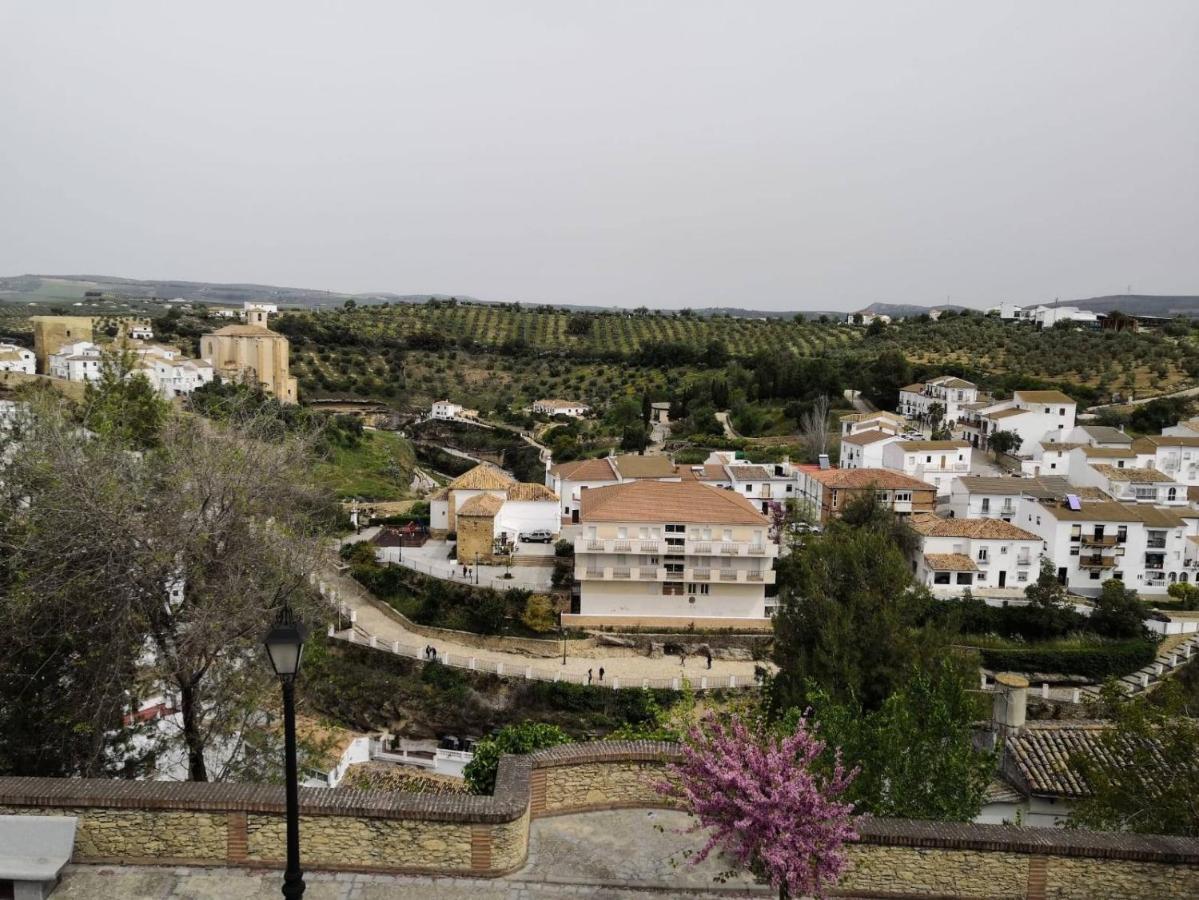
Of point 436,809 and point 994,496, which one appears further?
point 994,496

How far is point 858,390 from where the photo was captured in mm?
62469

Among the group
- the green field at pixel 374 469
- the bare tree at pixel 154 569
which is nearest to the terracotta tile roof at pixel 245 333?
the green field at pixel 374 469

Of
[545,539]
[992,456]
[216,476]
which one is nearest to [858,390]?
[992,456]

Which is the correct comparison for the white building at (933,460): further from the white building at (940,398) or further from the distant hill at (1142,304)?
the distant hill at (1142,304)

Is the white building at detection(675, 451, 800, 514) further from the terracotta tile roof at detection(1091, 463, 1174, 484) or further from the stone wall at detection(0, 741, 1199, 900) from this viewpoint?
the stone wall at detection(0, 741, 1199, 900)

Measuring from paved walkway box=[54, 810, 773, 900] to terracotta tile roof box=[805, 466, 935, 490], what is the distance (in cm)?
2861

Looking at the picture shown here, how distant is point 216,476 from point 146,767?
12.9ft

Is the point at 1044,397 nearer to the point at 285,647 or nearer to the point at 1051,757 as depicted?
the point at 1051,757

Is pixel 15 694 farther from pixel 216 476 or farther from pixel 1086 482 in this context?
pixel 1086 482

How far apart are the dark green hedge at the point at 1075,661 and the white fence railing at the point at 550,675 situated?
8807mm

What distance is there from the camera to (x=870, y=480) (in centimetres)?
3516

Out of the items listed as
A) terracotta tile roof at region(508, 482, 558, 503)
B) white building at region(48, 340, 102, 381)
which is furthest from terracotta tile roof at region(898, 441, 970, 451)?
white building at region(48, 340, 102, 381)

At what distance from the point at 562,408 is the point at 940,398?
28159 mm

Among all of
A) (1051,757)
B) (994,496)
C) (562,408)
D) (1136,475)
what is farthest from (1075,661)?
(562,408)
